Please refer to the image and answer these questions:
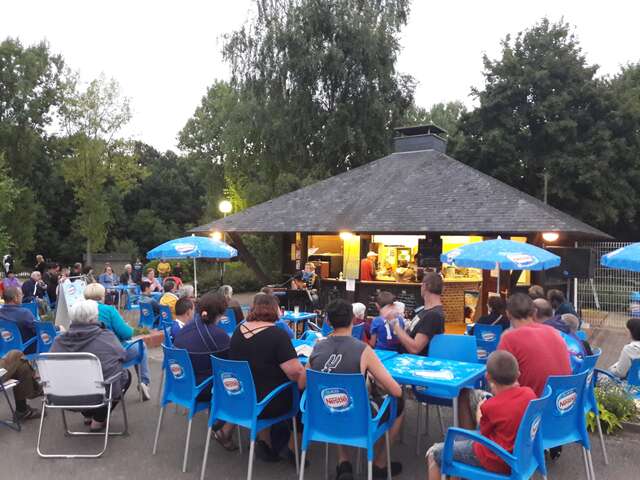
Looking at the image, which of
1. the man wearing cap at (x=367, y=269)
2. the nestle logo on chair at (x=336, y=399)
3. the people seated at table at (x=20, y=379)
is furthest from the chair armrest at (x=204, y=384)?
the man wearing cap at (x=367, y=269)

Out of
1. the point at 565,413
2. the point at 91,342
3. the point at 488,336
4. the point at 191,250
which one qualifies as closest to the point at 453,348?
the point at 565,413

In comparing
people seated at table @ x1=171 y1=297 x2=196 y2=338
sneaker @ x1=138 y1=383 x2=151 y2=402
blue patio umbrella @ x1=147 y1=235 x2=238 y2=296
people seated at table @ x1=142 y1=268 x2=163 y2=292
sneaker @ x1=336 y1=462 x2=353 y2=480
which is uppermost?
blue patio umbrella @ x1=147 y1=235 x2=238 y2=296

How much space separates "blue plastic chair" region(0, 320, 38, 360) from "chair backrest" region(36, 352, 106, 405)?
6.23ft

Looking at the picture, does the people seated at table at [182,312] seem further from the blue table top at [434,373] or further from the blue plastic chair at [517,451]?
the blue plastic chair at [517,451]

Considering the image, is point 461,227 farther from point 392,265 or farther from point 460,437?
point 460,437

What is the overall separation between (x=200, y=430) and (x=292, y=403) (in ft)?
4.81

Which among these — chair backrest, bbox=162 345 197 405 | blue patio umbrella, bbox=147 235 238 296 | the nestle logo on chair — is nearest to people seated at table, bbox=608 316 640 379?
the nestle logo on chair

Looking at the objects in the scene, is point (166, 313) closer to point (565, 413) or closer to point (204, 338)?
point (204, 338)

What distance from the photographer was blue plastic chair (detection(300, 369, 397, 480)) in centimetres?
338

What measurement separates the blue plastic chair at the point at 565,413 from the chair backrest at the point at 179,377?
2.74 metres

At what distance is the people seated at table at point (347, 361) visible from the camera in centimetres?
359

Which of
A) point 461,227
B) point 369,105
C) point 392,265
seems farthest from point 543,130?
point 461,227

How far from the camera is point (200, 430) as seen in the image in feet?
16.6

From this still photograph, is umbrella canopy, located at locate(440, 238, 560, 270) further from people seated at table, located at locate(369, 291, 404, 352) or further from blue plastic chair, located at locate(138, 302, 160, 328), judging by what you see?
blue plastic chair, located at locate(138, 302, 160, 328)
